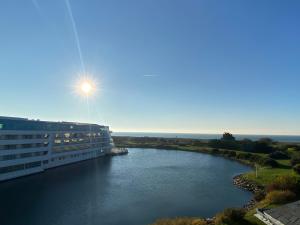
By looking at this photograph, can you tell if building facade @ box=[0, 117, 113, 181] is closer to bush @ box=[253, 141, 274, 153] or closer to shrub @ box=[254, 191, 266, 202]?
shrub @ box=[254, 191, 266, 202]

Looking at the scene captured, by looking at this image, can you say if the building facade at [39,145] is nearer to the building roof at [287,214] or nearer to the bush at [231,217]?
the bush at [231,217]

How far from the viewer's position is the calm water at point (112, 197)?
122ft

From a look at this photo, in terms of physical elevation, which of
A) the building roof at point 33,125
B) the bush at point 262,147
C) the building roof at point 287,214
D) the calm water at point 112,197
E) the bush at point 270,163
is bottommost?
the calm water at point 112,197

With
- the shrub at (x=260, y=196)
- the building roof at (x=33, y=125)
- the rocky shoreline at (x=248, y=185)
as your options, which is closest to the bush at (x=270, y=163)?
the rocky shoreline at (x=248, y=185)

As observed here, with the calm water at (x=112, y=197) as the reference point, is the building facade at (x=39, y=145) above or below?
above

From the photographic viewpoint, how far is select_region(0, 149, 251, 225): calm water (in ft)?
122

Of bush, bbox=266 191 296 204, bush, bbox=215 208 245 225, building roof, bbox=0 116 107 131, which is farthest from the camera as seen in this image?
building roof, bbox=0 116 107 131

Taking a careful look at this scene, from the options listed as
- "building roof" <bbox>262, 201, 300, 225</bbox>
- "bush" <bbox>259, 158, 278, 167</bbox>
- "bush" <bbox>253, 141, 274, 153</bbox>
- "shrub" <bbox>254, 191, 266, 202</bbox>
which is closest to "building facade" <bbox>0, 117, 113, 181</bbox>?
"shrub" <bbox>254, 191, 266, 202</bbox>

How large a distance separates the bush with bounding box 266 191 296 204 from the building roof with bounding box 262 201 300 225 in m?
9.81

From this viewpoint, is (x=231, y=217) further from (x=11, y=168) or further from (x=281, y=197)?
(x=11, y=168)

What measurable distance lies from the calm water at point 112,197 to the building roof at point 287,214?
42.6 feet

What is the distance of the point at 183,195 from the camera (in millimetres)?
50000

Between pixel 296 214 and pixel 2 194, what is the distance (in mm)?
46937

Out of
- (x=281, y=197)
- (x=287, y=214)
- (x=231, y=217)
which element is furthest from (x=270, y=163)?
(x=287, y=214)
